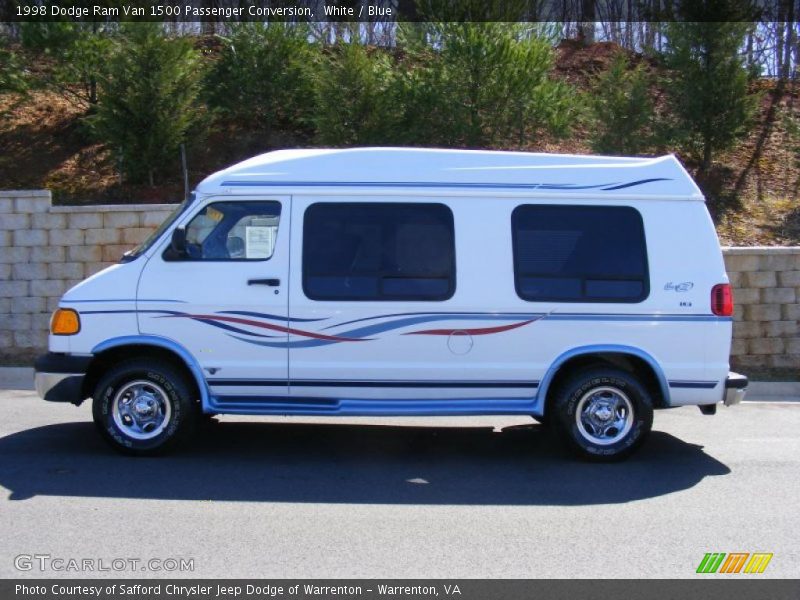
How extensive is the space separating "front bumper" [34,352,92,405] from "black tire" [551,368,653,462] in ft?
12.7

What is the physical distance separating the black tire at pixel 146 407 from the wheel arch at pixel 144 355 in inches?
3.2

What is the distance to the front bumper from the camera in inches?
290

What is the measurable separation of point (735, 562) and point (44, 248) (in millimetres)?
9860

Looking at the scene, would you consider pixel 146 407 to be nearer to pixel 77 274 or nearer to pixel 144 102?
pixel 77 274

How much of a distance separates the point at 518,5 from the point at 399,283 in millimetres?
10625

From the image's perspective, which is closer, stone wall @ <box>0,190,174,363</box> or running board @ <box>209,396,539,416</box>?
running board @ <box>209,396,539,416</box>

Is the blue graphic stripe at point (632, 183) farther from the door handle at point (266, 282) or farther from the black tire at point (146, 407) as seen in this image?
the black tire at point (146, 407)

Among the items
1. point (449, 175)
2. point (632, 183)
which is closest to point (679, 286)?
point (632, 183)

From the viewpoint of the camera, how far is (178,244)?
738 cm

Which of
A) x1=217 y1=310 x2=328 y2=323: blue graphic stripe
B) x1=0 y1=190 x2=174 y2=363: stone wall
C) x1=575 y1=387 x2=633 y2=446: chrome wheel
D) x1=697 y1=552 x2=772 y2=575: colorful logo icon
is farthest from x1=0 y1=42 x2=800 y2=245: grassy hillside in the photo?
x1=697 y1=552 x2=772 y2=575: colorful logo icon

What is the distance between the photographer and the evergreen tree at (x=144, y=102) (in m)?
15.4

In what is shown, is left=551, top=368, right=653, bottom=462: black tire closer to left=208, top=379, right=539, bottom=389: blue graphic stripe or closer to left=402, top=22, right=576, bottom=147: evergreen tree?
left=208, top=379, right=539, bottom=389: blue graphic stripe
